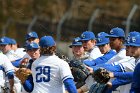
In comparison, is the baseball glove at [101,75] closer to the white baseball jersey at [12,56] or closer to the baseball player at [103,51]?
the baseball player at [103,51]

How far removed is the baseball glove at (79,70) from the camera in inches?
531

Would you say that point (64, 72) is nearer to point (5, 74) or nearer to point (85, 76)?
point (85, 76)

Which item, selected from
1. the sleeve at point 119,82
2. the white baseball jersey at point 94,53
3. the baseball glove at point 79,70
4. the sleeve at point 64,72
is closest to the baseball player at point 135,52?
the sleeve at point 119,82

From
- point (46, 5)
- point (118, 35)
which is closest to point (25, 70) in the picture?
point (118, 35)

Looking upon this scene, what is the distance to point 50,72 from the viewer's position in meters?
12.4

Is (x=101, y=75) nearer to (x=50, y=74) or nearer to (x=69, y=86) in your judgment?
(x=69, y=86)

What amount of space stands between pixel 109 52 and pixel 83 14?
30784mm

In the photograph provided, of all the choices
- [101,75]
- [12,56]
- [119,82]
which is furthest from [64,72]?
[12,56]

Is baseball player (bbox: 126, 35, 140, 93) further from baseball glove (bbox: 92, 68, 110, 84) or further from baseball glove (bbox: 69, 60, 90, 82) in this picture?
baseball glove (bbox: 69, 60, 90, 82)

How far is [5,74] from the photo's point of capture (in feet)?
50.8

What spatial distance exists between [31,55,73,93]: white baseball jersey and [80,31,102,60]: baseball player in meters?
3.33

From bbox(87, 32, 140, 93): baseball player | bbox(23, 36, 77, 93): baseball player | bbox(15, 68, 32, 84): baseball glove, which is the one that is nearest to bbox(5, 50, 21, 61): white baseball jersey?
bbox(15, 68, 32, 84): baseball glove

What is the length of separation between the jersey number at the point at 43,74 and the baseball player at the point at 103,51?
2034 millimetres

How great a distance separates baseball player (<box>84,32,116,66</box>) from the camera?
1448 cm
